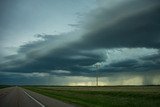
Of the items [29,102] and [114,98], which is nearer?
[29,102]

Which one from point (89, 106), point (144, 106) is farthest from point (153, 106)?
point (89, 106)

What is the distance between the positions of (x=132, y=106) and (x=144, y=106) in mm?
1076

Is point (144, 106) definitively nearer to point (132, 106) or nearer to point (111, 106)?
point (132, 106)

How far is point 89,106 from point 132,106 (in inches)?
153

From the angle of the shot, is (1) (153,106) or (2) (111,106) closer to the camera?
(1) (153,106)

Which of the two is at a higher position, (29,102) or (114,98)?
(114,98)

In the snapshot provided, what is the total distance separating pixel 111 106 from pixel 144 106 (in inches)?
127

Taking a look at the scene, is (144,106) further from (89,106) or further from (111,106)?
(89,106)

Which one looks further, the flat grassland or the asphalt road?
the flat grassland

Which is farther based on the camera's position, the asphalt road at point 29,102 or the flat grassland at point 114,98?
the flat grassland at point 114,98

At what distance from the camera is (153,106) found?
22609mm

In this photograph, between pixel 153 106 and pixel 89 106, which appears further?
pixel 89 106

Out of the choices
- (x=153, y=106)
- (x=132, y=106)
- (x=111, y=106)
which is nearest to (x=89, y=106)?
(x=111, y=106)

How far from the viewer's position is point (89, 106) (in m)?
25.1
